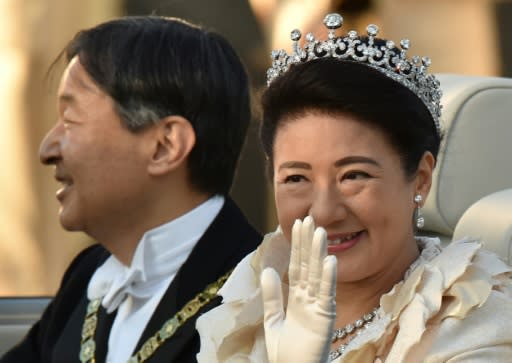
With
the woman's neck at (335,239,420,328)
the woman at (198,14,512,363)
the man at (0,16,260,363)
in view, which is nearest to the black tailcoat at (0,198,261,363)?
the man at (0,16,260,363)

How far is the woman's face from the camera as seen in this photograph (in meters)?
2.27

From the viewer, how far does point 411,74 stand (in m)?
2.39

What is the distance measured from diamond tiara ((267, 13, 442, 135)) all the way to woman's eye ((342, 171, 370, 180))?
17 cm

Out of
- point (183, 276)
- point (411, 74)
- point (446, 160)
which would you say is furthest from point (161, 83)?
point (411, 74)

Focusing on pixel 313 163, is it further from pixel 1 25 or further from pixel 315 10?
pixel 1 25

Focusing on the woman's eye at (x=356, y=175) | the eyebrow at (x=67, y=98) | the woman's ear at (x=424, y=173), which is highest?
the woman's eye at (x=356, y=175)

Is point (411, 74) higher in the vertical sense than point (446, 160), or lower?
higher

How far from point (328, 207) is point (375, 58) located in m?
0.27

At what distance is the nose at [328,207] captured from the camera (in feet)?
7.41

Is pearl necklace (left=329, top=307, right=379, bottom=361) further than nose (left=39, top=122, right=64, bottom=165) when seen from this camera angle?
No

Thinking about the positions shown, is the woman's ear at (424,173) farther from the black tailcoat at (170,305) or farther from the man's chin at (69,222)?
the man's chin at (69,222)

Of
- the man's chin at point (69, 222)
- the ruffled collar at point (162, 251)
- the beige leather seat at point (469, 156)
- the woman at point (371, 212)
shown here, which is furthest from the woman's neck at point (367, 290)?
the man's chin at point (69, 222)

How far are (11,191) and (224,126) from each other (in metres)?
1.34

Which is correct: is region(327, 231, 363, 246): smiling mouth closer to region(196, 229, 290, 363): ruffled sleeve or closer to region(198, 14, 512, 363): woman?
region(198, 14, 512, 363): woman
